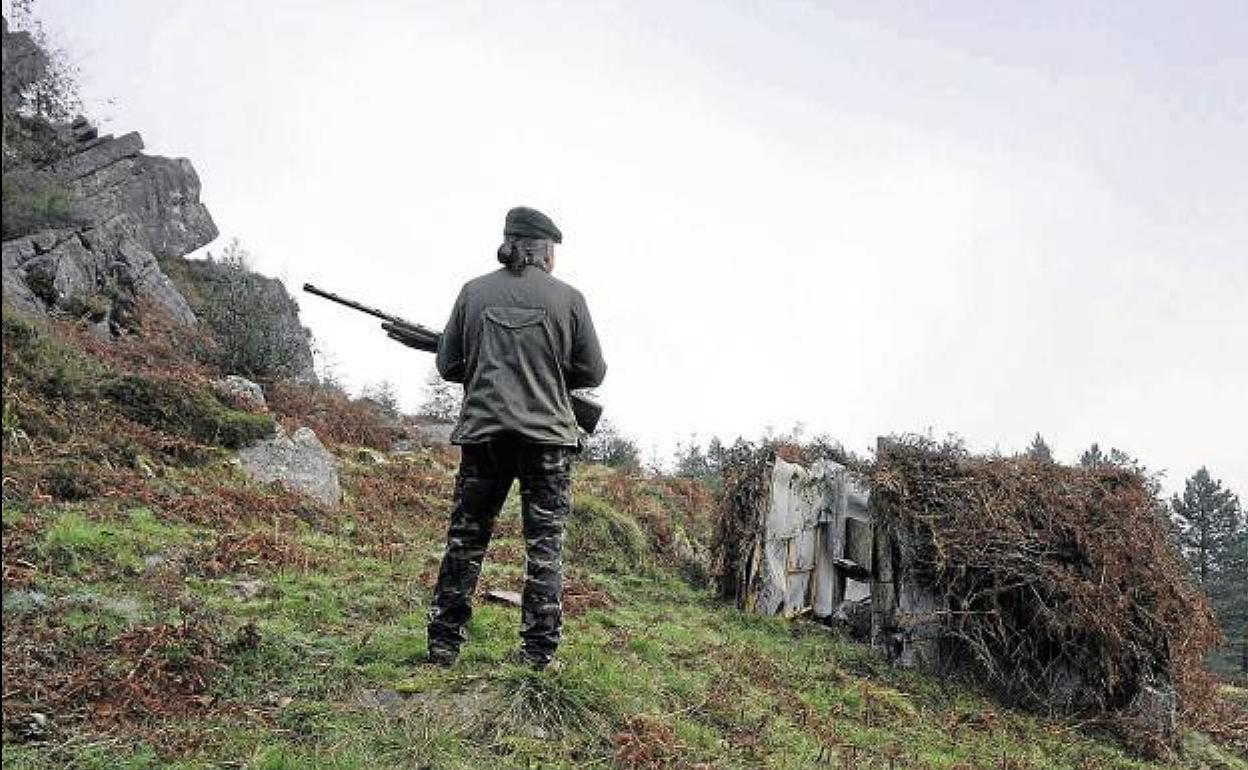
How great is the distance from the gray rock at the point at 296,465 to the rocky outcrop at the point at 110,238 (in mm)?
2880

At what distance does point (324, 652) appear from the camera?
5035 mm

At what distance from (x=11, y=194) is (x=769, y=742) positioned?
4.52 m

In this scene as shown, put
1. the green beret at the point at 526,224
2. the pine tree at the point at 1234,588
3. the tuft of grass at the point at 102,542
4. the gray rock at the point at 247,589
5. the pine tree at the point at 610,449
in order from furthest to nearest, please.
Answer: the pine tree at the point at 1234,588
the pine tree at the point at 610,449
the gray rock at the point at 247,589
the tuft of grass at the point at 102,542
the green beret at the point at 526,224

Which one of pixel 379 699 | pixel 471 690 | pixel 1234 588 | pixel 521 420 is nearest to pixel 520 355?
pixel 521 420

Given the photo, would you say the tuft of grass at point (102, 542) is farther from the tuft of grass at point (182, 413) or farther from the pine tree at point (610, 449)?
the pine tree at point (610, 449)

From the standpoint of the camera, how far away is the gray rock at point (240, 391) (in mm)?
12242

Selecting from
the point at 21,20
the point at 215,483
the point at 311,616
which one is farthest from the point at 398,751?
the point at 21,20

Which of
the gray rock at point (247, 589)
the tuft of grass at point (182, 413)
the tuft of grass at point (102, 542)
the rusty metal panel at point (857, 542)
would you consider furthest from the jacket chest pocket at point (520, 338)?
the tuft of grass at point (182, 413)

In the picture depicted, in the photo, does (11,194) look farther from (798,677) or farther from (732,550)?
(732,550)

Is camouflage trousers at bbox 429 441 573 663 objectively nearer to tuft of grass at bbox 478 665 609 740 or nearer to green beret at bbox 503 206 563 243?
tuft of grass at bbox 478 665 609 740

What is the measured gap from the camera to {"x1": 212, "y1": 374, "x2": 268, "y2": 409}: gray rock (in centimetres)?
1224

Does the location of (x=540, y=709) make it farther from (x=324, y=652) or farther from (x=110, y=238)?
(x=110, y=238)

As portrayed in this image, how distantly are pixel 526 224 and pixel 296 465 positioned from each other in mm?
6845

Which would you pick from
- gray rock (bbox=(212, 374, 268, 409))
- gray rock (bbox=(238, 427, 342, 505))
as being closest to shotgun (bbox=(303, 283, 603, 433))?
gray rock (bbox=(238, 427, 342, 505))
